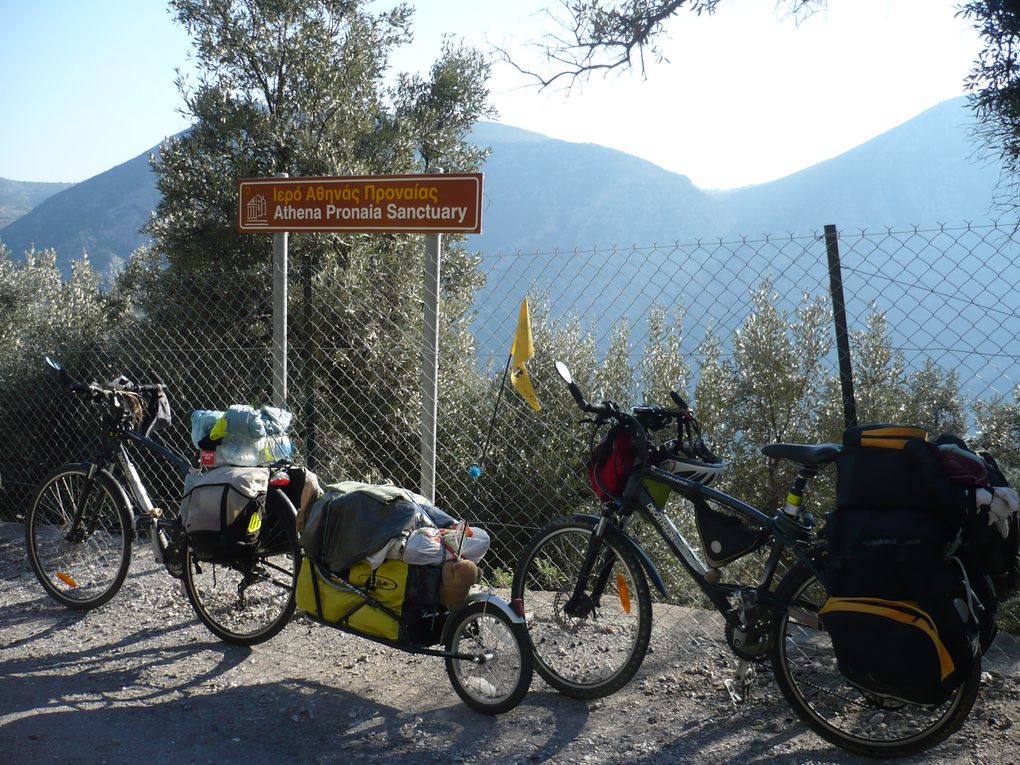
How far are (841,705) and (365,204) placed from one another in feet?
11.5

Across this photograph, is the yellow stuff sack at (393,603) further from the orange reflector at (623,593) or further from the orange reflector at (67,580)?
the orange reflector at (67,580)

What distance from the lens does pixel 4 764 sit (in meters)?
3.11

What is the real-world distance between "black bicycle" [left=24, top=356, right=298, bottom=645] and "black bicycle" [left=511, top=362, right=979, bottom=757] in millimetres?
1334

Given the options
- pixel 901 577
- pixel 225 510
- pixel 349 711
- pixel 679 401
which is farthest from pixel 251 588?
pixel 901 577

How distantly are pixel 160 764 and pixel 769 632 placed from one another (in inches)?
90.6

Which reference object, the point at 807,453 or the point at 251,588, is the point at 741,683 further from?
the point at 251,588

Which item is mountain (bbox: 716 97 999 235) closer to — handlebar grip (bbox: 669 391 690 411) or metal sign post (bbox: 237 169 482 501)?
metal sign post (bbox: 237 169 482 501)

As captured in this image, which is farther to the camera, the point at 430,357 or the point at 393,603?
the point at 430,357

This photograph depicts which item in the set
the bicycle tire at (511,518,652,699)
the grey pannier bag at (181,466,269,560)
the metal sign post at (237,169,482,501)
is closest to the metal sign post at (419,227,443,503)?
the metal sign post at (237,169,482,501)

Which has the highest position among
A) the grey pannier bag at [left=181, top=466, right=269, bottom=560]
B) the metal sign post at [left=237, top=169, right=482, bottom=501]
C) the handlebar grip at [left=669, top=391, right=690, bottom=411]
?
the metal sign post at [left=237, top=169, right=482, bottom=501]

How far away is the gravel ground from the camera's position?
3.19m

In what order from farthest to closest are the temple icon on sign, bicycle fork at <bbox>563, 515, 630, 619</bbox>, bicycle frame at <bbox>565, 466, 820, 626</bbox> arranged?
the temple icon on sign < bicycle fork at <bbox>563, 515, 630, 619</bbox> < bicycle frame at <bbox>565, 466, 820, 626</bbox>

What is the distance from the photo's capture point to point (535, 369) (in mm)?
9422

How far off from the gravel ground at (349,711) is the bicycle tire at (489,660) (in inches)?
3.4
